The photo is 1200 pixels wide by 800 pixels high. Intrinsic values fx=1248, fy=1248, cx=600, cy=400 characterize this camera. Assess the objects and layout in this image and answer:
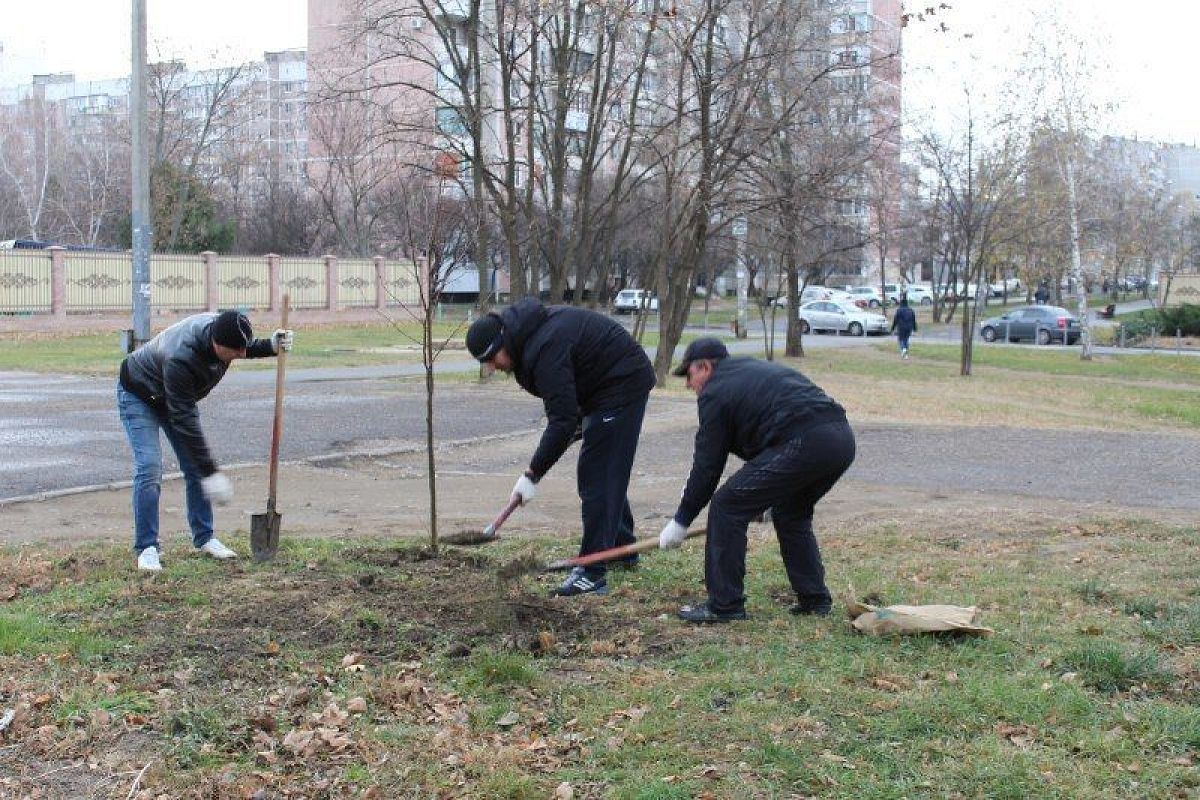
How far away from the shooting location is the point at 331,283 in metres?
43.4

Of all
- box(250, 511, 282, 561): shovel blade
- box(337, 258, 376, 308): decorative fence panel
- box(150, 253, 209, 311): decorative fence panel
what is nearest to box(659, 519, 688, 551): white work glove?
box(250, 511, 282, 561): shovel blade

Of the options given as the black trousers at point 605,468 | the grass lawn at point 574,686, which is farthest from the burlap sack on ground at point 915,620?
the black trousers at point 605,468

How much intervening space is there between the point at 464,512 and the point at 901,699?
551 centimetres

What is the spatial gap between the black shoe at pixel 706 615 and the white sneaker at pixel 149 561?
3.03 m

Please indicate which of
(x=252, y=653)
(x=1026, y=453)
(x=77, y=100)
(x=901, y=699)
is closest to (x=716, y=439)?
(x=901, y=699)

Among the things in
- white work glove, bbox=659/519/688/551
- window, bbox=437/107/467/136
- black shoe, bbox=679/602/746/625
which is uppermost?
window, bbox=437/107/467/136

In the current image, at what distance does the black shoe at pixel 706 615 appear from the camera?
608 cm

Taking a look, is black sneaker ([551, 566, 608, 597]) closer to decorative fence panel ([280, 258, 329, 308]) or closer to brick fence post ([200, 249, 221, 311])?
brick fence post ([200, 249, 221, 311])

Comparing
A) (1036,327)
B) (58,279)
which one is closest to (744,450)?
(58,279)

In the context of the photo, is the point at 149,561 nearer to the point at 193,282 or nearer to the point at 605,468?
the point at 605,468

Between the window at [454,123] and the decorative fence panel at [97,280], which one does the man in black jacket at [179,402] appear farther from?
the decorative fence panel at [97,280]

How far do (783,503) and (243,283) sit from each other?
1446 inches

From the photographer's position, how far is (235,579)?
6.90 m

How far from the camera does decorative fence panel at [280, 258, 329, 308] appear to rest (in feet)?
137
